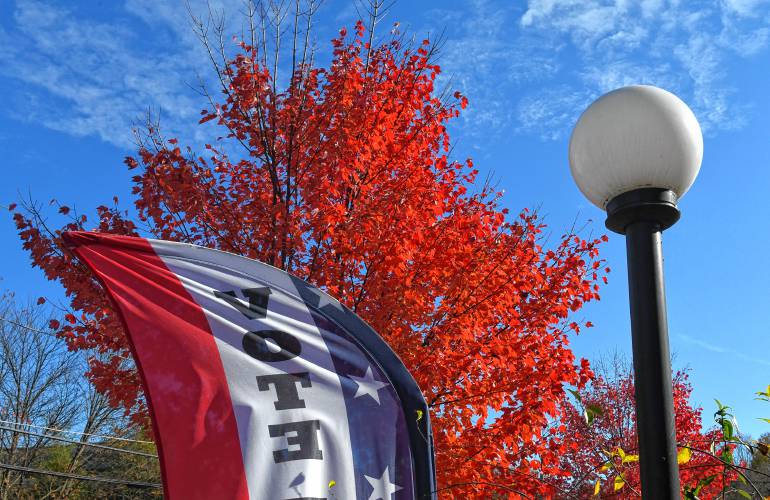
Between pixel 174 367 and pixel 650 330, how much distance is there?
272cm

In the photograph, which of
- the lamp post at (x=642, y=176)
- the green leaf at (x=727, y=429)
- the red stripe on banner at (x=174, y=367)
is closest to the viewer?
the lamp post at (x=642, y=176)

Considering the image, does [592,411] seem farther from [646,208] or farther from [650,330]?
[646,208]

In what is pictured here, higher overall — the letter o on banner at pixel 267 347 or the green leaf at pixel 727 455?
the letter o on banner at pixel 267 347

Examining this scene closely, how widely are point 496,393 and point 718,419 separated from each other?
17.8 ft

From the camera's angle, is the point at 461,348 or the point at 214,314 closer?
the point at 214,314

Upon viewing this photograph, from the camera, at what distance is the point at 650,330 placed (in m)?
3.16

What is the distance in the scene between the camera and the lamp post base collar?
3.45 metres

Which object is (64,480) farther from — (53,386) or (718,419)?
(718,419)

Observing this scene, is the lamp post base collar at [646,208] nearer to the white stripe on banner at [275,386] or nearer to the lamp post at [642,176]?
the lamp post at [642,176]

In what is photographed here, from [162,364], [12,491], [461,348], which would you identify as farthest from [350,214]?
[12,491]

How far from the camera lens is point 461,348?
909 centimetres

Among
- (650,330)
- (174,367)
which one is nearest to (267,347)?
(174,367)

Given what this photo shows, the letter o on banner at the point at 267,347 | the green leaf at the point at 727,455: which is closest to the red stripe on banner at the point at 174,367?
the letter o on banner at the point at 267,347

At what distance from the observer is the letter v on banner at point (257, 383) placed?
4.01 metres
